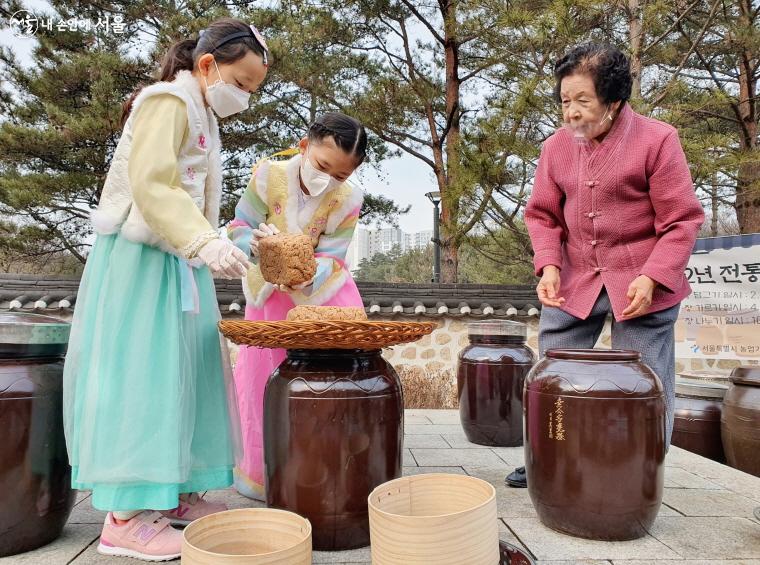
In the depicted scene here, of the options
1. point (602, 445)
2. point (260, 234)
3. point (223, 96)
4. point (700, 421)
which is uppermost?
point (223, 96)

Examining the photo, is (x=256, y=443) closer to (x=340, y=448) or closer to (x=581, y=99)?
(x=340, y=448)

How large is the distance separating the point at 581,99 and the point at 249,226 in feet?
5.27

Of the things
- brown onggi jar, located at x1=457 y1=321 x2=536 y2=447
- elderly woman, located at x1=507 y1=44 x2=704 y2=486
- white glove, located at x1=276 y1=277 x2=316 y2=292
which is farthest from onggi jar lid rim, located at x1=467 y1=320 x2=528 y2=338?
white glove, located at x1=276 y1=277 x2=316 y2=292

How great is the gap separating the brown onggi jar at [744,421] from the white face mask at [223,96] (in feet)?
13.3

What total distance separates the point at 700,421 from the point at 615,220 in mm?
3120

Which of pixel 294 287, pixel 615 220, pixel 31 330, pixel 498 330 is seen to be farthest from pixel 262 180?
pixel 498 330

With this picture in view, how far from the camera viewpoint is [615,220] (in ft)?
8.36

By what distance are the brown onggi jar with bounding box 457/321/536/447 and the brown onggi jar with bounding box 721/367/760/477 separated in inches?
64.0

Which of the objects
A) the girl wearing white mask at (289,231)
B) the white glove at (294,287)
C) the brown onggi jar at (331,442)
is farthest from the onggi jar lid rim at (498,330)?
the brown onggi jar at (331,442)

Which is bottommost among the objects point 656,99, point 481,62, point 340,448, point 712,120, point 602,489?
point 602,489

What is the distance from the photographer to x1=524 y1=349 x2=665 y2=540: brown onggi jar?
2121 millimetres

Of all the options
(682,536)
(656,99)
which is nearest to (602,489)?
(682,536)

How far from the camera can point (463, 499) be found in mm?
1885

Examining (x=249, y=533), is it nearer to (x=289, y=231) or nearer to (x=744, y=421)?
(x=289, y=231)
